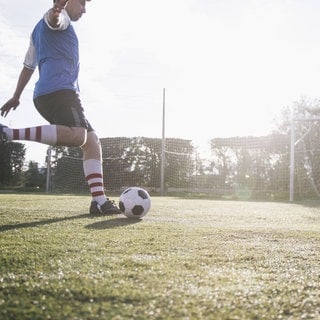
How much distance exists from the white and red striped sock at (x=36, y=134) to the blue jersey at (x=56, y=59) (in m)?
0.53

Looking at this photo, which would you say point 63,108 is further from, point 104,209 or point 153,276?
point 153,276

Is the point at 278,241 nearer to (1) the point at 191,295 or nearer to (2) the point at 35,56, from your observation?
(1) the point at 191,295

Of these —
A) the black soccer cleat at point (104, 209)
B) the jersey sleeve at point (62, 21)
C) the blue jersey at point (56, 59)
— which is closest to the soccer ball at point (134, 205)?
the black soccer cleat at point (104, 209)

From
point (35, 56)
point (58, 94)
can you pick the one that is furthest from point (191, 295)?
point (35, 56)

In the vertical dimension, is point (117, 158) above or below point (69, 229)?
above

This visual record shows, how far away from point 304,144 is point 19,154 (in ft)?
59.5

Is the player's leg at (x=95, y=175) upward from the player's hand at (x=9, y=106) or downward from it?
downward

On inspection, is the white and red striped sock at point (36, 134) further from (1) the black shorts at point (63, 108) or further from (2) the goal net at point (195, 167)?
(2) the goal net at point (195, 167)

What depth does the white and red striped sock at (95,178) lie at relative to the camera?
4015mm

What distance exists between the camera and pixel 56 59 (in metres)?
3.81

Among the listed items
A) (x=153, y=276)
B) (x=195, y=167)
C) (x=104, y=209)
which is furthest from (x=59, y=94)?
(x=195, y=167)

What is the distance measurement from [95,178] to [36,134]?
98 centimetres

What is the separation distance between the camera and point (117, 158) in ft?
76.2

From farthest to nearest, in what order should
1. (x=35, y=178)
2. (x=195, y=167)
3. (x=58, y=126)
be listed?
(x=35, y=178)
(x=195, y=167)
(x=58, y=126)
